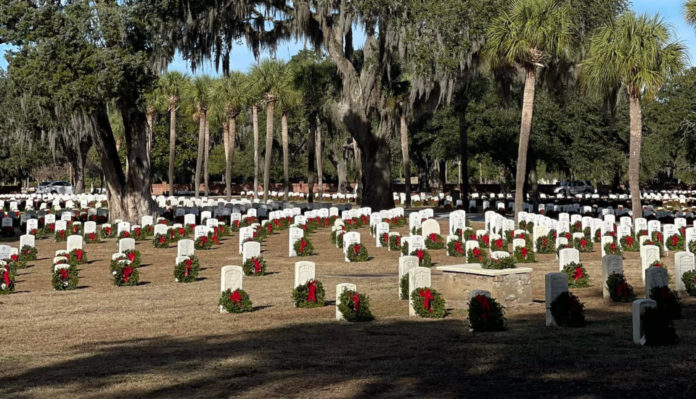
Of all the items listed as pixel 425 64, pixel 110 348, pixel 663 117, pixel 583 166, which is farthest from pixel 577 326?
→ pixel 663 117

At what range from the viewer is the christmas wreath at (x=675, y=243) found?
25000mm

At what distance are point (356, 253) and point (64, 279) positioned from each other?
7.68 meters

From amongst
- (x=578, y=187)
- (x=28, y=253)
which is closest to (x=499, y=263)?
(x=28, y=253)

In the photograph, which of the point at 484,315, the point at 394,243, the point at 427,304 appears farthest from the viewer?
the point at 394,243

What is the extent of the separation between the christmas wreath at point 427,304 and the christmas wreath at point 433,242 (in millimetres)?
11999

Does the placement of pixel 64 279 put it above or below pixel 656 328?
above

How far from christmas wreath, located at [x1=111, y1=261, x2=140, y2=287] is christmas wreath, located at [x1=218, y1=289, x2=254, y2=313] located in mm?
5129

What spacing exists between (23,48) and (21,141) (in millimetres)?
41493

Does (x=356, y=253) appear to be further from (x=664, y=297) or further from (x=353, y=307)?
(x=664, y=297)

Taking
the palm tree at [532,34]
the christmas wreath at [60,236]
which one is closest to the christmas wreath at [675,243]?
the palm tree at [532,34]

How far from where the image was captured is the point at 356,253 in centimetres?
2316

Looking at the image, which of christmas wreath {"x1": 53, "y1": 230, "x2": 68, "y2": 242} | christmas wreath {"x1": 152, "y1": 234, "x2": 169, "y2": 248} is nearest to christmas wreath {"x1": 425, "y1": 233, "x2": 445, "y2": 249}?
christmas wreath {"x1": 152, "y1": 234, "x2": 169, "y2": 248}

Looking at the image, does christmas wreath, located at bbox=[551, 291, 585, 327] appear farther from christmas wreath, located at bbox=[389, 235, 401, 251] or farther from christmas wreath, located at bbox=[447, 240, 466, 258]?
christmas wreath, located at bbox=[389, 235, 401, 251]

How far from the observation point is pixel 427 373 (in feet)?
32.0
